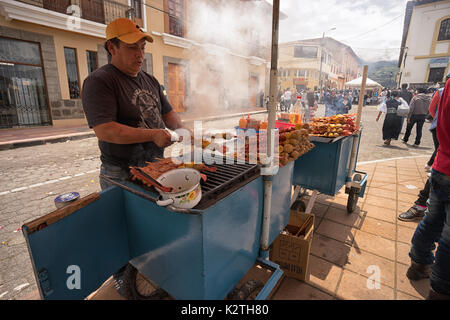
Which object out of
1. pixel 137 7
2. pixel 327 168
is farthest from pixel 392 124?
pixel 137 7

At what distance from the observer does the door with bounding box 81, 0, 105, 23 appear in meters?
10.5

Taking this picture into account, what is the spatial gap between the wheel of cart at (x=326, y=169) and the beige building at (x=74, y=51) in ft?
15.4

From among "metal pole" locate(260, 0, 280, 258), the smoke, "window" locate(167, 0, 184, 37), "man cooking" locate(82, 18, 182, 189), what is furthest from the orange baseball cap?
"window" locate(167, 0, 184, 37)

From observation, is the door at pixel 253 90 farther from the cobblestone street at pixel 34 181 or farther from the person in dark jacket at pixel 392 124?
the person in dark jacket at pixel 392 124

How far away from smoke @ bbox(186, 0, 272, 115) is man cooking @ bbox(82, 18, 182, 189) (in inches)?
219

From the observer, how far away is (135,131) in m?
1.65

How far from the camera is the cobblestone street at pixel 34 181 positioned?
7.62 feet

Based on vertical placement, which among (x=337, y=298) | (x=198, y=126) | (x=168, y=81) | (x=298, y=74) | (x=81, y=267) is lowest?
(x=337, y=298)

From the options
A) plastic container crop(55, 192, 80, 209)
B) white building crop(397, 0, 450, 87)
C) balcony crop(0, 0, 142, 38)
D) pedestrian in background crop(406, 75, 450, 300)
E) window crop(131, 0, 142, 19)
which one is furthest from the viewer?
white building crop(397, 0, 450, 87)

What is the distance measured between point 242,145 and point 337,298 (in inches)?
63.1

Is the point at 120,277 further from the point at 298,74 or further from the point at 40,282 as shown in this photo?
the point at 298,74

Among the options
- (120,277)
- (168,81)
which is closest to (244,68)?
(168,81)

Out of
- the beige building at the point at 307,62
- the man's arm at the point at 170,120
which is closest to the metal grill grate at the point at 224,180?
the man's arm at the point at 170,120

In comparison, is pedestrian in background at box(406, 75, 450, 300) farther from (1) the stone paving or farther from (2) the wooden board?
(2) the wooden board
